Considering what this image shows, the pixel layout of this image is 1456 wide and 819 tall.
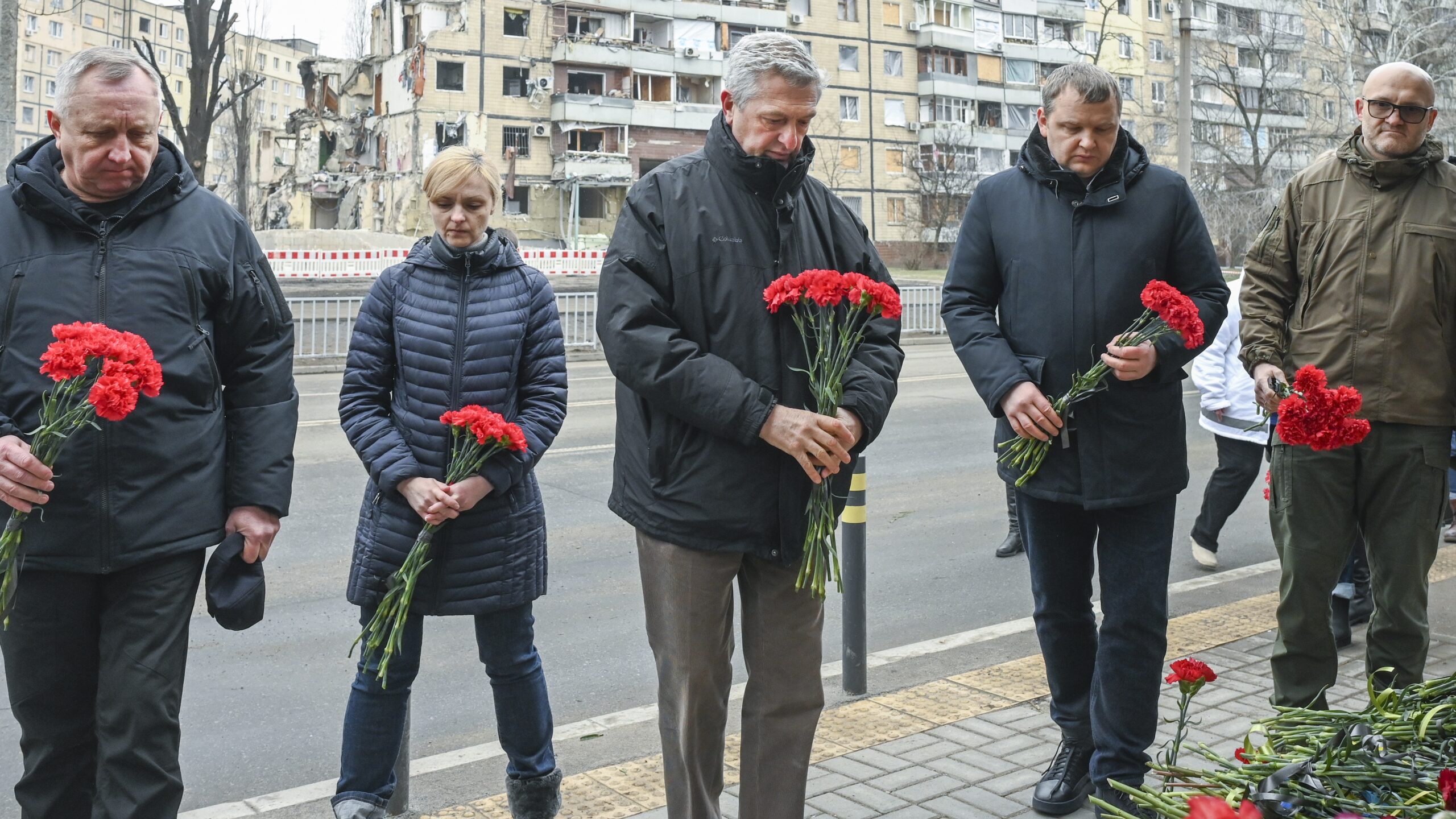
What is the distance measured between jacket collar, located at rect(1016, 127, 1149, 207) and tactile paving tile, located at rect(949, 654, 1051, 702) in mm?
2130

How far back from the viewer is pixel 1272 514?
473cm

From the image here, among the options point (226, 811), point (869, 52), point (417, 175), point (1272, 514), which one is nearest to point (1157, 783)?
point (1272, 514)

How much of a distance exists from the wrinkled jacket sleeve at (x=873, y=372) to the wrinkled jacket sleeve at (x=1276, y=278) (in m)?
1.66

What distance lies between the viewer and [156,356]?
11.2 feet

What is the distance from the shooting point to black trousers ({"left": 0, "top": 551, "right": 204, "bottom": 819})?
3.37 metres

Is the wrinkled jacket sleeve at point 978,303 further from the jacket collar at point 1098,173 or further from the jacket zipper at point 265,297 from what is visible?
the jacket zipper at point 265,297

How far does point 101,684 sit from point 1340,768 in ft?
9.45

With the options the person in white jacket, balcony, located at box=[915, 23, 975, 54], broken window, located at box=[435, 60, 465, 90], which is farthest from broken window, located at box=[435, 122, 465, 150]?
the person in white jacket

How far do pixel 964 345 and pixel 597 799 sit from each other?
193cm

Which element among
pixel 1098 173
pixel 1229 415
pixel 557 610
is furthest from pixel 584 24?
pixel 1098 173

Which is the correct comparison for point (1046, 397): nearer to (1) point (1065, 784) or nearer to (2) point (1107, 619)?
(2) point (1107, 619)

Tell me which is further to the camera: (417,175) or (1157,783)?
(417,175)

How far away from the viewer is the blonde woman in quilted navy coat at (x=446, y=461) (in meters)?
4.05

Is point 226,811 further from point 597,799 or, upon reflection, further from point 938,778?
point 938,778
